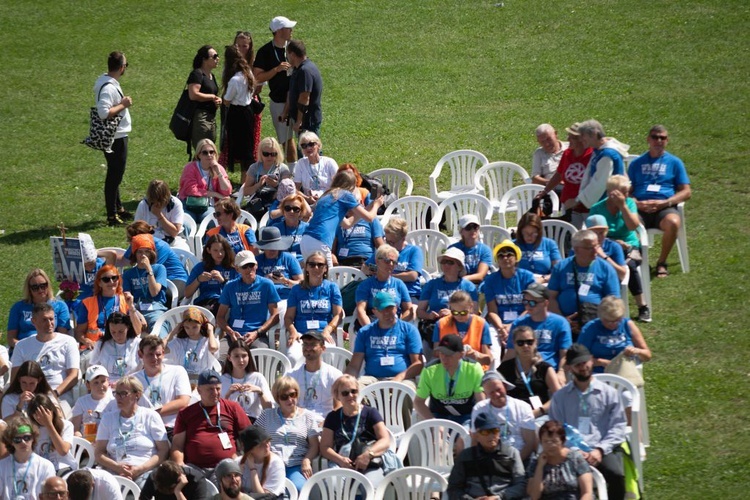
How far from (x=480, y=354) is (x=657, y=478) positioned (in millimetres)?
1687

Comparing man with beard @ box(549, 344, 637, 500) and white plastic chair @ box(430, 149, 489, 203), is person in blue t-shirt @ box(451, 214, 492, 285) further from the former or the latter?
white plastic chair @ box(430, 149, 489, 203)

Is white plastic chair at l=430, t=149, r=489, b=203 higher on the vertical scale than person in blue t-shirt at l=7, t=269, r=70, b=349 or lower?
higher

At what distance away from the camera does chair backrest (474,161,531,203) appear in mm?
15117

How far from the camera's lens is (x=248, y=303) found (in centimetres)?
1196

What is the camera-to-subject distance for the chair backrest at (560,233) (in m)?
13.0

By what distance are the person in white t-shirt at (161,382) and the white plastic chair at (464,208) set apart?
3.95m

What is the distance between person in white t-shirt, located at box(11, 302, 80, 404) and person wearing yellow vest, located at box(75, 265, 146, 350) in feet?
1.53

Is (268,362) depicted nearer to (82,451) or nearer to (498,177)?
(82,451)

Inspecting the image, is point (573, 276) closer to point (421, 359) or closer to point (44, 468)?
point (421, 359)

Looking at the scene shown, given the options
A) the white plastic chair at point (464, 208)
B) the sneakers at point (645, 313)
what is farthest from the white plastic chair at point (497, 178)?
the sneakers at point (645, 313)

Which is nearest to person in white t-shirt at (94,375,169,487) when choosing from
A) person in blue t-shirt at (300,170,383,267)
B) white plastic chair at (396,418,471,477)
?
white plastic chair at (396,418,471,477)

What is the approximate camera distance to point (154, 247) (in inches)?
502

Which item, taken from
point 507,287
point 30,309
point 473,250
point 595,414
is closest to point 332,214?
point 473,250

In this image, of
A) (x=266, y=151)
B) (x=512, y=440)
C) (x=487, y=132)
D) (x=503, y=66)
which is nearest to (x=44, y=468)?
(x=512, y=440)
